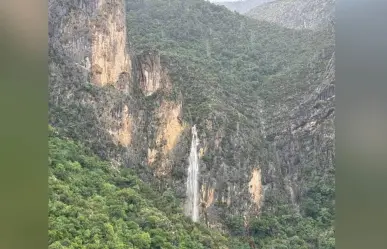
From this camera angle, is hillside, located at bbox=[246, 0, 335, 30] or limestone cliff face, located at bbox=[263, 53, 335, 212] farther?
hillside, located at bbox=[246, 0, 335, 30]

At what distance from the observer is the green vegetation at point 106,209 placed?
8070 mm

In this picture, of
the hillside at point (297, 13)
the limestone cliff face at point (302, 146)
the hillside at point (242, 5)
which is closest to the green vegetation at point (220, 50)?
the limestone cliff face at point (302, 146)

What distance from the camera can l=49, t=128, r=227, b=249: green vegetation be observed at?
8.07 m

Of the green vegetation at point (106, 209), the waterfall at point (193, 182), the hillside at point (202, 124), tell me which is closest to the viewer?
the green vegetation at point (106, 209)

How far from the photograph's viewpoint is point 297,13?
66.2 feet

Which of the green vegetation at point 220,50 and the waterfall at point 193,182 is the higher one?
the green vegetation at point 220,50

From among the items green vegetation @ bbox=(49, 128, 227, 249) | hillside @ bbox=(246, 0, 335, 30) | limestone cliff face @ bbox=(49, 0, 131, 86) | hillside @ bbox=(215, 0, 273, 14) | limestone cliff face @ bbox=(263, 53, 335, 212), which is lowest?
green vegetation @ bbox=(49, 128, 227, 249)

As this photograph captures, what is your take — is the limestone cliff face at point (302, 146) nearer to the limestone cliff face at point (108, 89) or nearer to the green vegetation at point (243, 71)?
the green vegetation at point (243, 71)

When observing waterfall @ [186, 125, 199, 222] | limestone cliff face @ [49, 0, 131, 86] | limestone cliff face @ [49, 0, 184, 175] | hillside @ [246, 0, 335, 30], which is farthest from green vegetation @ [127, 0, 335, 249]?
limestone cliff face @ [49, 0, 131, 86]

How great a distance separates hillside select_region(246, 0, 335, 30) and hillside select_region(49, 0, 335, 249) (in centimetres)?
195

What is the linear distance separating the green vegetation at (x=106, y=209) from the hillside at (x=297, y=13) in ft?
32.9

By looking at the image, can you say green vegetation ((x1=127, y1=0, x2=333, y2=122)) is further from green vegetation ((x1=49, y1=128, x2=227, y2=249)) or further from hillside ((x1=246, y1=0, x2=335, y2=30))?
green vegetation ((x1=49, y1=128, x2=227, y2=249))
